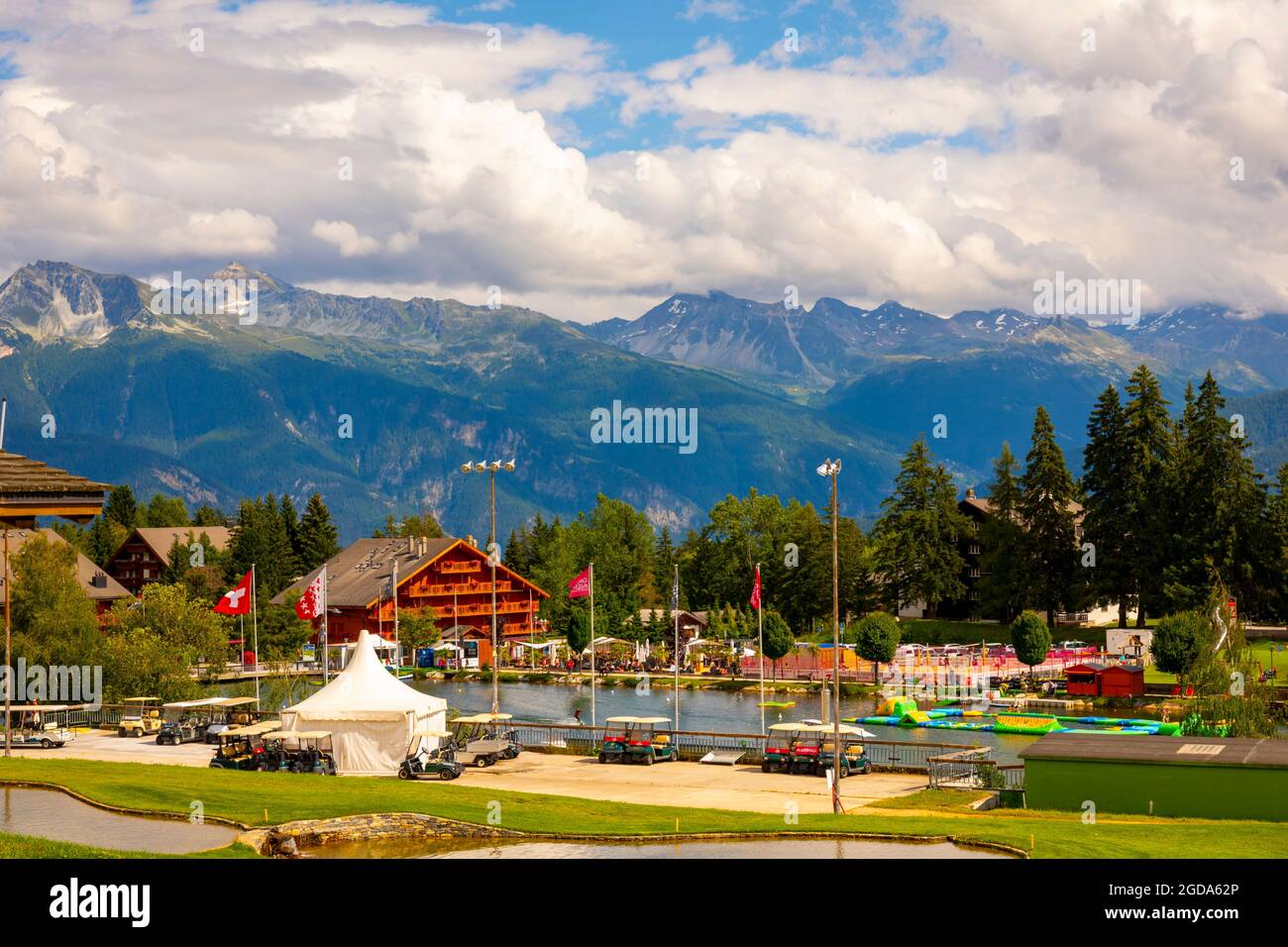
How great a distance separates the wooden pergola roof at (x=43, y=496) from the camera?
1012 cm

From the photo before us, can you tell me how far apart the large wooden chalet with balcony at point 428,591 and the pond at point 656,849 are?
3217 inches

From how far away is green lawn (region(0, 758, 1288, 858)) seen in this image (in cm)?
3138

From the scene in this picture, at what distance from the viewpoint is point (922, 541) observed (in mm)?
110062

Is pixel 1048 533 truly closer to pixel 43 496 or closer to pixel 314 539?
pixel 314 539

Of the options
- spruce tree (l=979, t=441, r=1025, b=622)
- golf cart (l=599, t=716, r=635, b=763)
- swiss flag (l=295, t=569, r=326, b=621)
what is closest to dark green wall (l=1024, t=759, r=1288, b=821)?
golf cart (l=599, t=716, r=635, b=763)

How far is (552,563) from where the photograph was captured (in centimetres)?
13125

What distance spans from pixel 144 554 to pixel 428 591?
5379 centimetres

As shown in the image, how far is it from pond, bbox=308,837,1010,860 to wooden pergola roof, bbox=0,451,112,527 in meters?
19.2

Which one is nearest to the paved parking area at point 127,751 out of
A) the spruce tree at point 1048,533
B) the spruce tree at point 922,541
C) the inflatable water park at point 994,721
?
the inflatable water park at point 994,721

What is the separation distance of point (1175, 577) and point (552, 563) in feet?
194

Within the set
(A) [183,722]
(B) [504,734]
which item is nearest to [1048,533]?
(B) [504,734]

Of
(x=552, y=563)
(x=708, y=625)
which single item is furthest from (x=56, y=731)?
(x=552, y=563)
